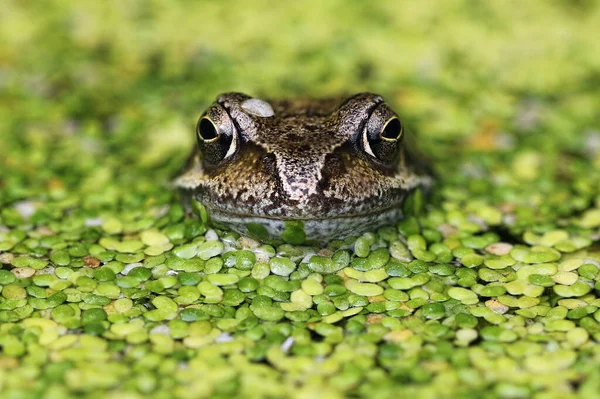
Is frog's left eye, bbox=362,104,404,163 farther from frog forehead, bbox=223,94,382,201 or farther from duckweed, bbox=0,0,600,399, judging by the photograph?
duckweed, bbox=0,0,600,399

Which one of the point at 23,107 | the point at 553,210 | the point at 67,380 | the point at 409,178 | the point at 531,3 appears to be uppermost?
the point at 531,3

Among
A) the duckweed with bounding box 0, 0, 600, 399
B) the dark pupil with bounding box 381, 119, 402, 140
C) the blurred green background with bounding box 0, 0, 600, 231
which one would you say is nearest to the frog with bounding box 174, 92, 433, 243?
the dark pupil with bounding box 381, 119, 402, 140

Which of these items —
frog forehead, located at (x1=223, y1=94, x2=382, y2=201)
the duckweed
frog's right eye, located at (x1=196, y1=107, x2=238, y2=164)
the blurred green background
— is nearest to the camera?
the duckweed

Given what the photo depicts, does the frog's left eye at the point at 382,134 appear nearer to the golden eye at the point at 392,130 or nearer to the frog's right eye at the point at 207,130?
the golden eye at the point at 392,130

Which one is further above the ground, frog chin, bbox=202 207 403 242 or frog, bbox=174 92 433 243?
frog, bbox=174 92 433 243

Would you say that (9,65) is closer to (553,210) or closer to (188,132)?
(188,132)

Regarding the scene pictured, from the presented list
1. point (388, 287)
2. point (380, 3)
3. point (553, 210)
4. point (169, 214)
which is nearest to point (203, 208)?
point (169, 214)

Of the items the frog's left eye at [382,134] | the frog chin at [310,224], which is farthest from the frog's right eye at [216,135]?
the frog's left eye at [382,134]
